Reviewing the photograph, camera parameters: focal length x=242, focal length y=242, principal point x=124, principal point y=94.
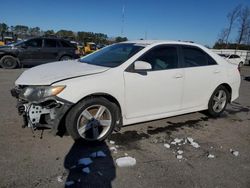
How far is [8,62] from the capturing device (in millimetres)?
12523

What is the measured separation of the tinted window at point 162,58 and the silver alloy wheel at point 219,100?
151cm

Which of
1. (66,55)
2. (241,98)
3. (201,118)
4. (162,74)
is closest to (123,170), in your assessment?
(162,74)

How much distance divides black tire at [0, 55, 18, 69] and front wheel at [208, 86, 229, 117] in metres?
10.6

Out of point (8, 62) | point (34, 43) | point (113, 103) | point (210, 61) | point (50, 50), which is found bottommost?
point (8, 62)

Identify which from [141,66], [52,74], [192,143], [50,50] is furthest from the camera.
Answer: [50,50]

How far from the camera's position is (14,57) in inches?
493

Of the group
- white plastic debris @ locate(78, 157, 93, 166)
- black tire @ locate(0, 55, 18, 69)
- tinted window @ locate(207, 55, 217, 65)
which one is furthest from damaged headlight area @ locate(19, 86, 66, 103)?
black tire @ locate(0, 55, 18, 69)

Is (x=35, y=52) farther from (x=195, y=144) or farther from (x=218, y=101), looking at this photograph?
(x=195, y=144)

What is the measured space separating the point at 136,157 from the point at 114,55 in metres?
2.02

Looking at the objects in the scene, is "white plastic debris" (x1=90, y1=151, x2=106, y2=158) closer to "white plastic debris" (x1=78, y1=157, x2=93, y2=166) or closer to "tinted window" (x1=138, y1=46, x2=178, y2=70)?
"white plastic debris" (x1=78, y1=157, x2=93, y2=166)

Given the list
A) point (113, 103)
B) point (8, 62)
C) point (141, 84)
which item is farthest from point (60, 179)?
point (8, 62)

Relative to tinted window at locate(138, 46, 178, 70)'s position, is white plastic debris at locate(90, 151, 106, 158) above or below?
below

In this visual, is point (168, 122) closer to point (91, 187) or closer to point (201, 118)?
point (201, 118)

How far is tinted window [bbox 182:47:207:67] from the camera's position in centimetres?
Answer: 481
